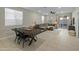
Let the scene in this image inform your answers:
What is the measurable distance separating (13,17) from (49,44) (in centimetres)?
129

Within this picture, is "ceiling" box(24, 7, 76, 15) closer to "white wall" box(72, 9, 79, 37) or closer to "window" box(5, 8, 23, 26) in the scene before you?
"white wall" box(72, 9, 79, 37)

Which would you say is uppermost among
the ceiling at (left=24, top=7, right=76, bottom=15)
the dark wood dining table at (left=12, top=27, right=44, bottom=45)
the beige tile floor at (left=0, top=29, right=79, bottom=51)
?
the ceiling at (left=24, top=7, right=76, bottom=15)

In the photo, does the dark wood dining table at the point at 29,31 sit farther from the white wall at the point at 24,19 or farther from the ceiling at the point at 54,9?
the ceiling at the point at 54,9

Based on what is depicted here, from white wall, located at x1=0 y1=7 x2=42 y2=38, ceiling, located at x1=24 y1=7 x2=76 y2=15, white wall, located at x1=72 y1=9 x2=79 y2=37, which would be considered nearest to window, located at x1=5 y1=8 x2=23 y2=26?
white wall, located at x1=0 y1=7 x2=42 y2=38

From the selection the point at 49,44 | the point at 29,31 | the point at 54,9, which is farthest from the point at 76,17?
the point at 29,31

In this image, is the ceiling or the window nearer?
the window

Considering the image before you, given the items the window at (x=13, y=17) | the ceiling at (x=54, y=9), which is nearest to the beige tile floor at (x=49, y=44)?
the window at (x=13, y=17)

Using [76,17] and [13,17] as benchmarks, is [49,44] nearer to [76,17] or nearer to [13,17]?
[76,17]

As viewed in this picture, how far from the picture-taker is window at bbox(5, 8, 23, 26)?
3218 mm

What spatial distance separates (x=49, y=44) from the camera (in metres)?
3.32

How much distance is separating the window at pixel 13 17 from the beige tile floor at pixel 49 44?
43 centimetres

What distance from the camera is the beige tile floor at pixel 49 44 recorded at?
3.26m

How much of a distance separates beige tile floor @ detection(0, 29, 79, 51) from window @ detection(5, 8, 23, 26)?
1.42 feet

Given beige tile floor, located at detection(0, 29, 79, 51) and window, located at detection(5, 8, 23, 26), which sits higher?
window, located at detection(5, 8, 23, 26)
